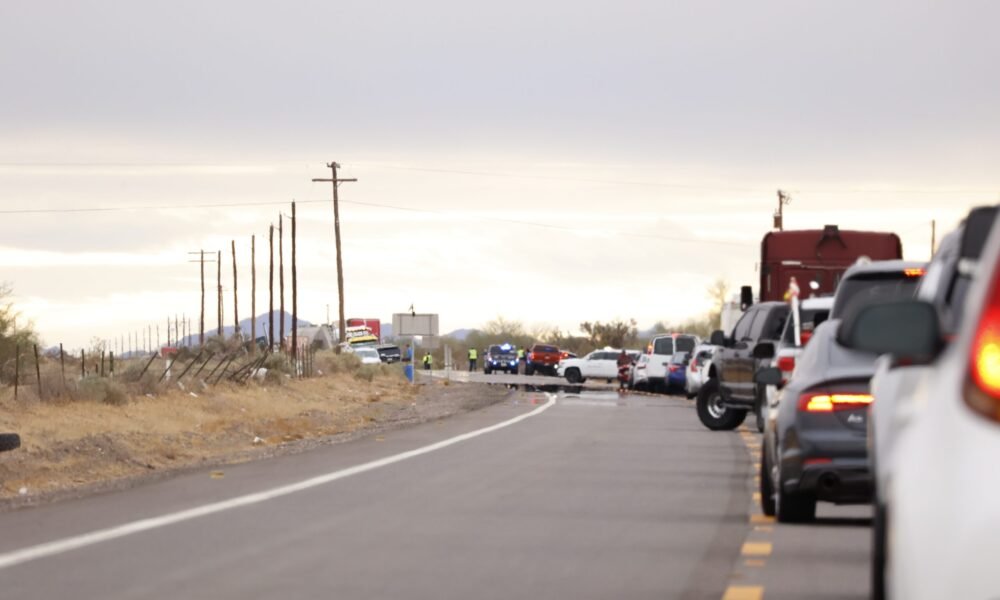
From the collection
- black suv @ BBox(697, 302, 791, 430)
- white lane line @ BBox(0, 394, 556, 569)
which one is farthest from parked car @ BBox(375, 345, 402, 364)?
white lane line @ BBox(0, 394, 556, 569)

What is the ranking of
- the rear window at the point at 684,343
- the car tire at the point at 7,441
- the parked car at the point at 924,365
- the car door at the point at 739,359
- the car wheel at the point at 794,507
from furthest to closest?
the rear window at the point at 684,343 < the car door at the point at 739,359 < the car tire at the point at 7,441 < the car wheel at the point at 794,507 < the parked car at the point at 924,365

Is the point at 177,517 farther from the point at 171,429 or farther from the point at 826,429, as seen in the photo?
the point at 171,429

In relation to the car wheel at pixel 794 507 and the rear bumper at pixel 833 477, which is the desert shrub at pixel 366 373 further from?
the rear bumper at pixel 833 477

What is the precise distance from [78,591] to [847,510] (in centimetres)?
750

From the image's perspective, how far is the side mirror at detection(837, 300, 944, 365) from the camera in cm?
580

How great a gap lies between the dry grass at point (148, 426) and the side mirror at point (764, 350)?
7.04 metres

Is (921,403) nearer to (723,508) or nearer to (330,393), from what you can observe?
(723,508)

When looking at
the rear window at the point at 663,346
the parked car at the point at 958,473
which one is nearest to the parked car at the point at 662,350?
the rear window at the point at 663,346

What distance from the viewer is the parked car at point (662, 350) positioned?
57.4 meters

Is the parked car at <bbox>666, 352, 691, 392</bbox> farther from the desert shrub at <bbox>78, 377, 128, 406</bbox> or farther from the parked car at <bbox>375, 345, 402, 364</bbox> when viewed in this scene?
the parked car at <bbox>375, 345, 402, 364</bbox>

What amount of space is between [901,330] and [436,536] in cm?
834

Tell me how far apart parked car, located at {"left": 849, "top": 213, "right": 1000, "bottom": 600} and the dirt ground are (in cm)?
1308

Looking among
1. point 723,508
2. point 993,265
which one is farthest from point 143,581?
point 993,265

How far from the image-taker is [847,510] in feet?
52.7
